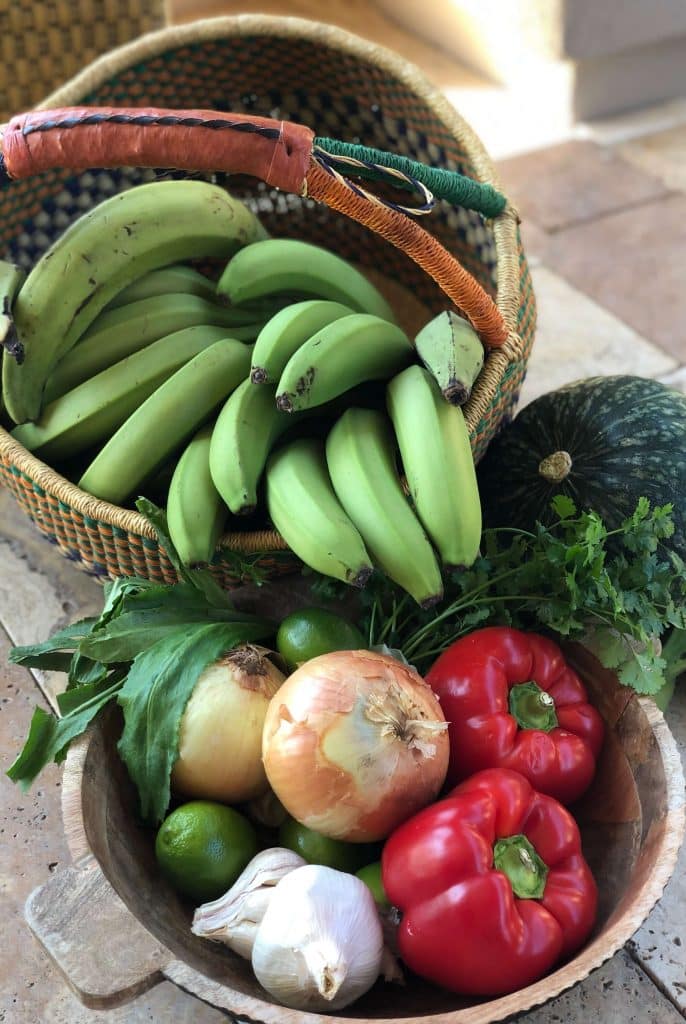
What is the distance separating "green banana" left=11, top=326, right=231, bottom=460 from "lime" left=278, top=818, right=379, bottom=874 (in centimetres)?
49

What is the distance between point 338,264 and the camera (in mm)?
1305

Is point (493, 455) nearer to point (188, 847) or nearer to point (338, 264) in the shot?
point (338, 264)

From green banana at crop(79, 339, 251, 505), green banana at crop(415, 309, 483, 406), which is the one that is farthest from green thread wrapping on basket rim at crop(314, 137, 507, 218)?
green banana at crop(79, 339, 251, 505)

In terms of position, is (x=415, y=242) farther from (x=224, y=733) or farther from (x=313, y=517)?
(x=224, y=733)

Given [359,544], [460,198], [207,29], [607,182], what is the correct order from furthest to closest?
[607,182]
[207,29]
[460,198]
[359,544]

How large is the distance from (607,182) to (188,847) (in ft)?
6.27

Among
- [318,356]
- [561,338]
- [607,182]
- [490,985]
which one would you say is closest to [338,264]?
[318,356]

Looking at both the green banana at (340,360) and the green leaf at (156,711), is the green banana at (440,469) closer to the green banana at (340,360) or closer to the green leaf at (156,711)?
the green banana at (340,360)

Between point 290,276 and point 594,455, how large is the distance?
1.39 ft

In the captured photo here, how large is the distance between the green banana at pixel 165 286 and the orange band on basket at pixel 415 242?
302mm

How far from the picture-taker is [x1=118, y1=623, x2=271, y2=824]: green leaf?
939 mm

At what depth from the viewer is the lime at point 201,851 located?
923mm

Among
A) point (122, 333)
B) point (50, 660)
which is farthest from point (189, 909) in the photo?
point (122, 333)

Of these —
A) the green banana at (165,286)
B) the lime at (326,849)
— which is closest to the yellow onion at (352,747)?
the lime at (326,849)
